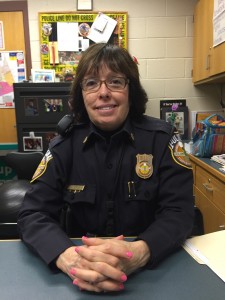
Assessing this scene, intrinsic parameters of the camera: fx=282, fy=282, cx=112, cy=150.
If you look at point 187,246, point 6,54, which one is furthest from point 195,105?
point 187,246

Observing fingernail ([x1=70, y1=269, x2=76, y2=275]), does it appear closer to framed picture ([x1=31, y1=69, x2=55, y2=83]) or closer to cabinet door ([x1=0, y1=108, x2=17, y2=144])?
framed picture ([x1=31, y1=69, x2=55, y2=83])

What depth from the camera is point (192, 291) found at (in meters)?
0.66

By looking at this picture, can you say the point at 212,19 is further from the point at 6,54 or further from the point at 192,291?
the point at 192,291

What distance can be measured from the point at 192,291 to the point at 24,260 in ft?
1.55

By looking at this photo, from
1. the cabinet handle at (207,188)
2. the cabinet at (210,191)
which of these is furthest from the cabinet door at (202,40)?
the cabinet handle at (207,188)

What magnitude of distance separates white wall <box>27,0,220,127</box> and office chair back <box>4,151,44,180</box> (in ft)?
3.63

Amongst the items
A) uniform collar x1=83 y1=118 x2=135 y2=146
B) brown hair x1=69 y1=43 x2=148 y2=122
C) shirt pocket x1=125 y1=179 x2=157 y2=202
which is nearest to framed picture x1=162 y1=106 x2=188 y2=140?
brown hair x1=69 y1=43 x2=148 y2=122

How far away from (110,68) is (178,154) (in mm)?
420

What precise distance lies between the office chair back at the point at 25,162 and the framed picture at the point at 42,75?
81 cm

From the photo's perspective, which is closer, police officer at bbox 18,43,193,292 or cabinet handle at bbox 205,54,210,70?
police officer at bbox 18,43,193,292

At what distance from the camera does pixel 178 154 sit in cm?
108

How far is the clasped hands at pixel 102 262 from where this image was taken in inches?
26.8

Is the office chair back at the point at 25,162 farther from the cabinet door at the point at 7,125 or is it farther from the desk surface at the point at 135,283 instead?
the desk surface at the point at 135,283

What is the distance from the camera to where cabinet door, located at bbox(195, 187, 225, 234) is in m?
1.89
